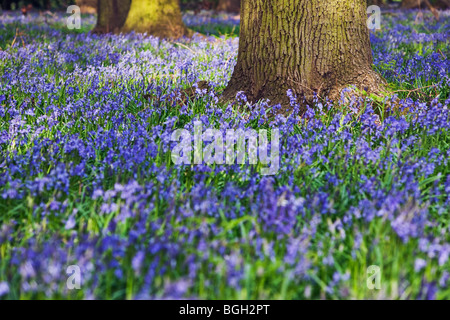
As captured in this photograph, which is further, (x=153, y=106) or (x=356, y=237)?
(x=153, y=106)

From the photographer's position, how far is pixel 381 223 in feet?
8.11

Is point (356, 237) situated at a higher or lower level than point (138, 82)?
lower

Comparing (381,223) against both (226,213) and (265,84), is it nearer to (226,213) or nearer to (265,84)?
(226,213)

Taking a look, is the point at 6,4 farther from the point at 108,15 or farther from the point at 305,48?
the point at 305,48

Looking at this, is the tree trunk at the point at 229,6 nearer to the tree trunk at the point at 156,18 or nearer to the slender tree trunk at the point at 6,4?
the slender tree trunk at the point at 6,4

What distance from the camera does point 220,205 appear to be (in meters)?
2.83

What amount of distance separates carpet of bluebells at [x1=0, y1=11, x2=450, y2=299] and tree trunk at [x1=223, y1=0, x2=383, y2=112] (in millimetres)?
232

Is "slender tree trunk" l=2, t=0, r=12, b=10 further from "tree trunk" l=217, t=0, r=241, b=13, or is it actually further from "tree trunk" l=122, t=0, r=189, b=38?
"tree trunk" l=122, t=0, r=189, b=38

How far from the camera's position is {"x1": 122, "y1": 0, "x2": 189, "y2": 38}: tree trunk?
9547 millimetres

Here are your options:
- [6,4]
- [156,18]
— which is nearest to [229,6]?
[6,4]

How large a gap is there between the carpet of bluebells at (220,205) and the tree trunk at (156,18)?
16.5ft

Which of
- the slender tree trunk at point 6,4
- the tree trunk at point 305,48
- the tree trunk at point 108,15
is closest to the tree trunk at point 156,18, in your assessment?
the tree trunk at point 108,15
